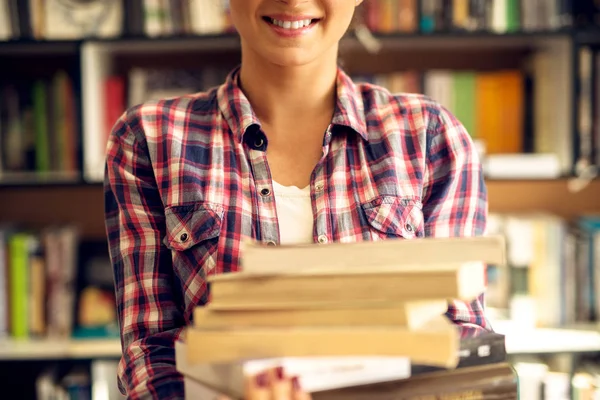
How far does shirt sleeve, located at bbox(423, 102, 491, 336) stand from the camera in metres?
1.06

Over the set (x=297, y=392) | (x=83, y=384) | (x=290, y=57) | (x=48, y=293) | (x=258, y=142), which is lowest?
(x=83, y=384)

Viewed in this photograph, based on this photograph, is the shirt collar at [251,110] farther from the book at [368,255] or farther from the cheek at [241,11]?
the book at [368,255]

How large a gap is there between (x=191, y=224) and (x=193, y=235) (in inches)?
0.7

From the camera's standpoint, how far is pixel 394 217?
1.04 meters

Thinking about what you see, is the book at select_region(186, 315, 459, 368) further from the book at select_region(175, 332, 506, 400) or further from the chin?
the chin

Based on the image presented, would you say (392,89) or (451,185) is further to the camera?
(392,89)

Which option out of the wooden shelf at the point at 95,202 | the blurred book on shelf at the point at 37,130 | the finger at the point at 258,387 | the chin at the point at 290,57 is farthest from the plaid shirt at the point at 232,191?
the wooden shelf at the point at 95,202

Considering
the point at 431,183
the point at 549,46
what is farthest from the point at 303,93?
the point at 549,46

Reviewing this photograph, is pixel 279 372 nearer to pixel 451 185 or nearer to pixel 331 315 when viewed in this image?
pixel 331 315

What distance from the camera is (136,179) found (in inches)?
41.4

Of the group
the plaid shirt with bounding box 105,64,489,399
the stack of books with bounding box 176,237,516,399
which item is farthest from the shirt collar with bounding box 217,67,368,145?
the stack of books with bounding box 176,237,516,399

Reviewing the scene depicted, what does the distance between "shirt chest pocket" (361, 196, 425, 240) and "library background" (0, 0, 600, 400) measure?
0.83m

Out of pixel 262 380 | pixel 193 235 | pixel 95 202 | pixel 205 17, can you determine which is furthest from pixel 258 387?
pixel 95 202

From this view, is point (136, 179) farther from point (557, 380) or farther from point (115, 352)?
point (557, 380)
